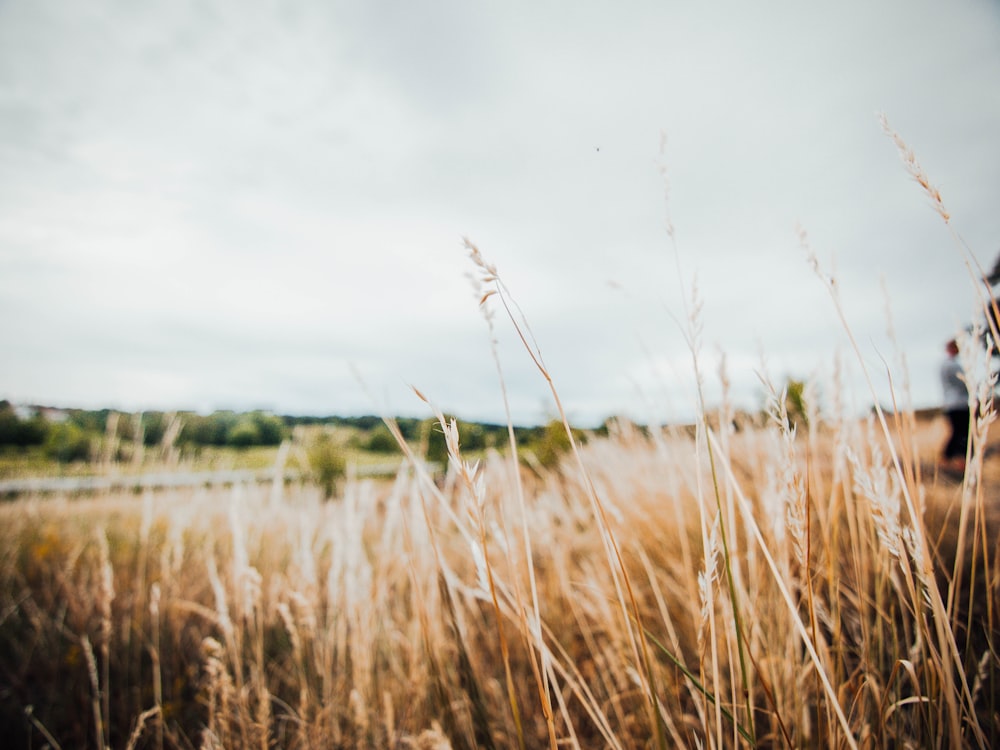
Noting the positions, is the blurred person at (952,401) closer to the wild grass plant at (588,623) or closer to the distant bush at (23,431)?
the wild grass plant at (588,623)

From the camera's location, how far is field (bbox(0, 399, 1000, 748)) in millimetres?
697

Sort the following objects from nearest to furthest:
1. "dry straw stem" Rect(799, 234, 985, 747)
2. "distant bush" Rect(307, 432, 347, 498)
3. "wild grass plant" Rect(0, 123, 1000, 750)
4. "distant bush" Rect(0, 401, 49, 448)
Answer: "dry straw stem" Rect(799, 234, 985, 747) < "wild grass plant" Rect(0, 123, 1000, 750) < "distant bush" Rect(307, 432, 347, 498) < "distant bush" Rect(0, 401, 49, 448)

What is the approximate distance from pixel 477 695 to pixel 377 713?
40 cm

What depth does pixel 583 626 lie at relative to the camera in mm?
1595

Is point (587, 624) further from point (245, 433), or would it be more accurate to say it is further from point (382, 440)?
point (245, 433)

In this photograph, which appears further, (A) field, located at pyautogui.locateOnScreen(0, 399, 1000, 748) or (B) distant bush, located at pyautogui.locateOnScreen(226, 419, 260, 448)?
(B) distant bush, located at pyautogui.locateOnScreen(226, 419, 260, 448)

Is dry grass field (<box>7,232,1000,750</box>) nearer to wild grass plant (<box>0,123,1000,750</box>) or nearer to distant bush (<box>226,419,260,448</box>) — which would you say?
wild grass plant (<box>0,123,1000,750</box>)

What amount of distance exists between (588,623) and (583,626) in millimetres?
716

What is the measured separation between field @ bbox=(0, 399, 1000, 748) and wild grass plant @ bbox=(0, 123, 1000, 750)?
0.01 m

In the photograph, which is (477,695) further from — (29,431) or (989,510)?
(29,431)

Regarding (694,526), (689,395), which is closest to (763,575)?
(694,526)

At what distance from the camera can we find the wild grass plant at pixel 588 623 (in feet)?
2.26

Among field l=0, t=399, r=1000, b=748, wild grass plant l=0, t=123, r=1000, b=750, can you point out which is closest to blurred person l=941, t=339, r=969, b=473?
field l=0, t=399, r=1000, b=748

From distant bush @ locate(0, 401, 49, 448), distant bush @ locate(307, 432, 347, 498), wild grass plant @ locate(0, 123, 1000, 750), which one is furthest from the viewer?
distant bush @ locate(0, 401, 49, 448)
